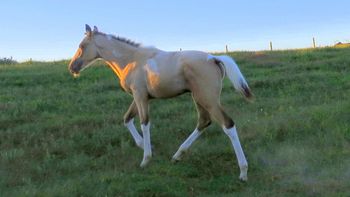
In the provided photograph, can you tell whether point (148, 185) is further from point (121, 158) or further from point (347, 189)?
point (347, 189)

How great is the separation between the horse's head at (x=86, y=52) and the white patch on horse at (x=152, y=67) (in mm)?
1189

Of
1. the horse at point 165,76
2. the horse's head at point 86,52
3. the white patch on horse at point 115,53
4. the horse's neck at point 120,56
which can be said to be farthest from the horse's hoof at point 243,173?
the horse's head at point 86,52

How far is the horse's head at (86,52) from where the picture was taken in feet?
29.7

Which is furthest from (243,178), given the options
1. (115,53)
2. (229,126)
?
(115,53)

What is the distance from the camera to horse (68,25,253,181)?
25.3 ft

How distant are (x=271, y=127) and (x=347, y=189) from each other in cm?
309

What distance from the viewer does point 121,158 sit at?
28.8 feet

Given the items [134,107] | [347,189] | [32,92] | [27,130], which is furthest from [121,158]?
[32,92]

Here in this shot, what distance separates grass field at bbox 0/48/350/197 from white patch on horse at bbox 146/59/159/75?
148 centimetres

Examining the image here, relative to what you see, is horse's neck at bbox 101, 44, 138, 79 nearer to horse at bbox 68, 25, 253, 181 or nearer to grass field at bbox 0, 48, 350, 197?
horse at bbox 68, 25, 253, 181

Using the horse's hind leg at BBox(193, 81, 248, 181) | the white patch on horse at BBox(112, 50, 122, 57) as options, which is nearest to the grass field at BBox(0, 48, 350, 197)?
the horse's hind leg at BBox(193, 81, 248, 181)

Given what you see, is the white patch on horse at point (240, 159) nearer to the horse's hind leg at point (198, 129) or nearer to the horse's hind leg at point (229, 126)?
the horse's hind leg at point (229, 126)

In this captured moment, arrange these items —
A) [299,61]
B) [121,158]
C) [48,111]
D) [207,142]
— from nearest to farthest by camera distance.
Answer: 1. [121,158]
2. [207,142]
3. [48,111]
4. [299,61]

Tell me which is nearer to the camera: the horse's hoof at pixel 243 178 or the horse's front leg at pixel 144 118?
the horse's hoof at pixel 243 178
